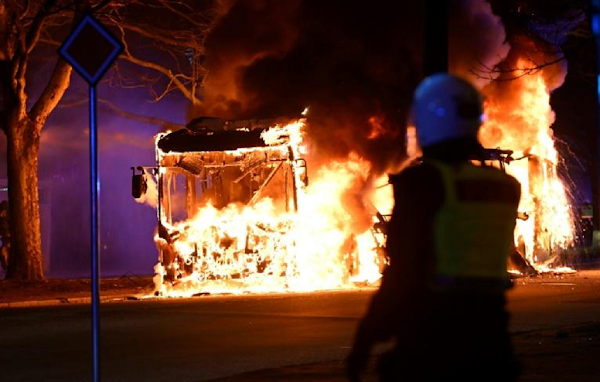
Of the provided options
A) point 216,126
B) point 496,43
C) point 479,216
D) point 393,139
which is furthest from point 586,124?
point 479,216

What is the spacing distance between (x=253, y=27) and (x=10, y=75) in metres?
5.54

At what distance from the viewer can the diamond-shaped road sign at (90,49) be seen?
8.52 metres

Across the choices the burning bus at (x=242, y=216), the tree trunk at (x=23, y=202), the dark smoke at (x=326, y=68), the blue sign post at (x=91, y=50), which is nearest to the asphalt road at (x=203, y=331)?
the burning bus at (x=242, y=216)

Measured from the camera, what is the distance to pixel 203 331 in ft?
49.4

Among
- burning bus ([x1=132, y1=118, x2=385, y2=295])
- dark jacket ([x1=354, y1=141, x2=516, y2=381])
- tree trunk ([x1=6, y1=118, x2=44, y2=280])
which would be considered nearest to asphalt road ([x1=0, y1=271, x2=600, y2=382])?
burning bus ([x1=132, y1=118, x2=385, y2=295])

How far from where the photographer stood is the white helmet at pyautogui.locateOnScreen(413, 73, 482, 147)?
4.21 meters

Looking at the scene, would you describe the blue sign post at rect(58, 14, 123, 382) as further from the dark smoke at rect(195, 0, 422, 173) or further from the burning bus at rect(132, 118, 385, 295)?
the dark smoke at rect(195, 0, 422, 173)

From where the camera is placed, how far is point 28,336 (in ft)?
49.5

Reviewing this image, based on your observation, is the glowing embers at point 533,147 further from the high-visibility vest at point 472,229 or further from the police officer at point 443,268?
the police officer at point 443,268

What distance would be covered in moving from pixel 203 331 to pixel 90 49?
7.03 m

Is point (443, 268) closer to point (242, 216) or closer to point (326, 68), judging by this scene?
point (242, 216)

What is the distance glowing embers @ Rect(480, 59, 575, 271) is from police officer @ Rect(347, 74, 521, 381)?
24096 millimetres

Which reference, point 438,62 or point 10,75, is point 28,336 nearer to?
point 438,62

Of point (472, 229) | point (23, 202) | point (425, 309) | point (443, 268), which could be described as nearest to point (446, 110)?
point (472, 229)
